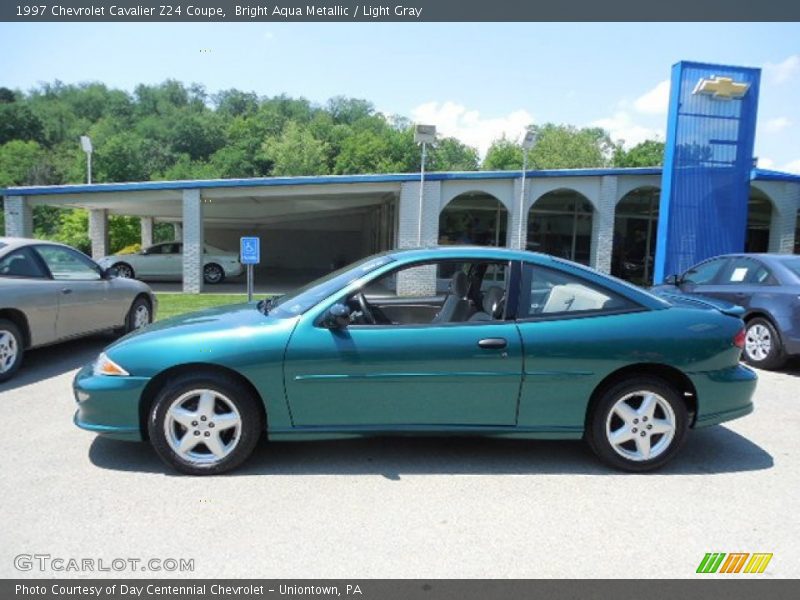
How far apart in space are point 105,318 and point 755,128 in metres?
15.0

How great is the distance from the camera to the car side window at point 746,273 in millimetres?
7492

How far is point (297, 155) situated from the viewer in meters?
62.1

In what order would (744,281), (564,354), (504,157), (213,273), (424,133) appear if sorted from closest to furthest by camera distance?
(564,354)
(744,281)
(424,133)
(213,273)
(504,157)

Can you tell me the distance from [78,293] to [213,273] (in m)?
13.1

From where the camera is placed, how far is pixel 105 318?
7578 mm

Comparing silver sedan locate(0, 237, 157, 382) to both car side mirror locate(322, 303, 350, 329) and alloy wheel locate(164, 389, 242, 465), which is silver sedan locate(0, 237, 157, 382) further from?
car side mirror locate(322, 303, 350, 329)

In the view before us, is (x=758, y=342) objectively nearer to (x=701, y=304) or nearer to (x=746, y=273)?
(x=746, y=273)

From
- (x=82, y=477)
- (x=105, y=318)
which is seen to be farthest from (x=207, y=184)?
(x=82, y=477)

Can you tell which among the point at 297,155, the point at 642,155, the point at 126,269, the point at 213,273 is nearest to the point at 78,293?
the point at 126,269

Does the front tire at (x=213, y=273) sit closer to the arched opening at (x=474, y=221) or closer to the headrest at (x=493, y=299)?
the arched opening at (x=474, y=221)

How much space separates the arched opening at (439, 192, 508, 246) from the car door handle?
15.8 meters

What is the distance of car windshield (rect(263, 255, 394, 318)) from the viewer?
400 cm

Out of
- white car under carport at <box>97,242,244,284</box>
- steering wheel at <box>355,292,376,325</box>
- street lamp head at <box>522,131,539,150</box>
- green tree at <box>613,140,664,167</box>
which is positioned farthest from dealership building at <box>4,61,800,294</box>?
green tree at <box>613,140,664,167</box>

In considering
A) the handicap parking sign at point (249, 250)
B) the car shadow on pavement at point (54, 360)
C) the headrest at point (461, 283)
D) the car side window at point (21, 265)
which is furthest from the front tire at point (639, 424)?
the car side window at point (21, 265)
